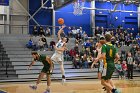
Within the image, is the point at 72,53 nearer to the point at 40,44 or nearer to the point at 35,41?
the point at 40,44

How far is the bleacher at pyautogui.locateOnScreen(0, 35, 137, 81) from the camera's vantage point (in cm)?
2114

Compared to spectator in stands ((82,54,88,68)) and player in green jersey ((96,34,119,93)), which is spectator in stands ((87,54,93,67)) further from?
player in green jersey ((96,34,119,93))

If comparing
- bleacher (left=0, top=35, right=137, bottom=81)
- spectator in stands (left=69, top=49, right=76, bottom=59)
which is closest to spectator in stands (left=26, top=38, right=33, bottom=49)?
bleacher (left=0, top=35, right=137, bottom=81)

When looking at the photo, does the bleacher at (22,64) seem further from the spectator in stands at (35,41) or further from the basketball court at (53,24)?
the spectator in stands at (35,41)

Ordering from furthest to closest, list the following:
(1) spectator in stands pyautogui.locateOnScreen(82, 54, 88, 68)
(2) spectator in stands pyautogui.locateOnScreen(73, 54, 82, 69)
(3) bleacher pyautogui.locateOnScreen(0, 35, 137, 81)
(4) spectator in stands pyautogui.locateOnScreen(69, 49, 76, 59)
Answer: (4) spectator in stands pyautogui.locateOnScreen(69, 49, 76, 59) < (1) spectator in stands pyautogui.locateOnScreen(82, 54, 88, 68) < (2) spectator in stands pyautogui.locateOnScreen(73, 54, 82, 69) < (3) bleacher pyautogui.locateOnScreen(0, 35, 137, 81)

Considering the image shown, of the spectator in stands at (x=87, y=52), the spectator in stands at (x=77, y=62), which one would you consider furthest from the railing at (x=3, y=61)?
the spectator in stands at (x=87, y=52)

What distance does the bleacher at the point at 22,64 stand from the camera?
2114cm

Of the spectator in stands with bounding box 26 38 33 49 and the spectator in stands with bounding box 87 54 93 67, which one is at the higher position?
the spectator in stands with bounding box 26 38 33 49

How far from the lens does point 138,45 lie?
2912 cm

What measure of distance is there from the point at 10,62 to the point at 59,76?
365 centimetres

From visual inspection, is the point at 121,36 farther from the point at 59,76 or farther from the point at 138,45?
the point at 59,76

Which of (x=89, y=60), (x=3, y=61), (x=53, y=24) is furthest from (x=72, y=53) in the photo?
(x=53, y=24)

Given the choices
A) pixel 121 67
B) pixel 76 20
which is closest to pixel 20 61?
pixel 121 67

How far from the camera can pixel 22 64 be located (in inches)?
891
